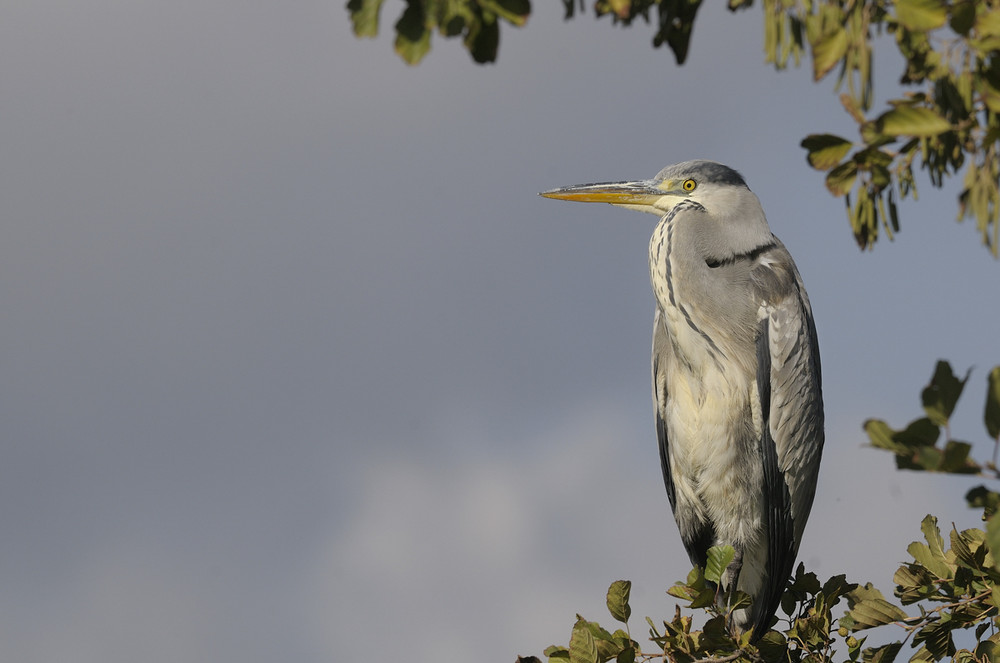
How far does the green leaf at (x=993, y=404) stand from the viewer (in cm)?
194

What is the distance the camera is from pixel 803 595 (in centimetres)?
426

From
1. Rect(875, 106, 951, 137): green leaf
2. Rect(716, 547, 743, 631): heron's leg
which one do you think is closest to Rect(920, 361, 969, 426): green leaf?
Rect(875, 106, 951, 137): green leaf

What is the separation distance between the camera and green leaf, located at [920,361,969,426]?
1.97 m

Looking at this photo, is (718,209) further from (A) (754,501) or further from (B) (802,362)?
(A) (754,501)

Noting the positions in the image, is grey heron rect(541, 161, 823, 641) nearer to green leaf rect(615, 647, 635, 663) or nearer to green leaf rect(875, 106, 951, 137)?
green leaf rect(615, 647, 635, 663)

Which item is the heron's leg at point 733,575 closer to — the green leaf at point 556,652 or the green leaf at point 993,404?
the green leaf at point 556,652

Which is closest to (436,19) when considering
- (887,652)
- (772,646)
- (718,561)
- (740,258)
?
(718,561)

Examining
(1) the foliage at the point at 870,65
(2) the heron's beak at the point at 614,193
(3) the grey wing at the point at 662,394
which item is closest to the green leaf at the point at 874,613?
(1) the foliage at the point at 870,65

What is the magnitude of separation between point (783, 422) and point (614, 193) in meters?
1.89

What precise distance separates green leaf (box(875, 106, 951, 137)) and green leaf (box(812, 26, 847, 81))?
0.24 meters

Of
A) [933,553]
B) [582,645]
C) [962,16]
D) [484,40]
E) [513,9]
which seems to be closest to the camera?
[962,16]

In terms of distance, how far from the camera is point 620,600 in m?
3.77

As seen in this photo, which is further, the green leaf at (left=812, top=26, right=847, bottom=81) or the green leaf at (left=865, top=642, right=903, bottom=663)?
the green leaf at (left=865, top=642, right=903, bottom=663)

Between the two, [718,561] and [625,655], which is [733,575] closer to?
[718,561]
